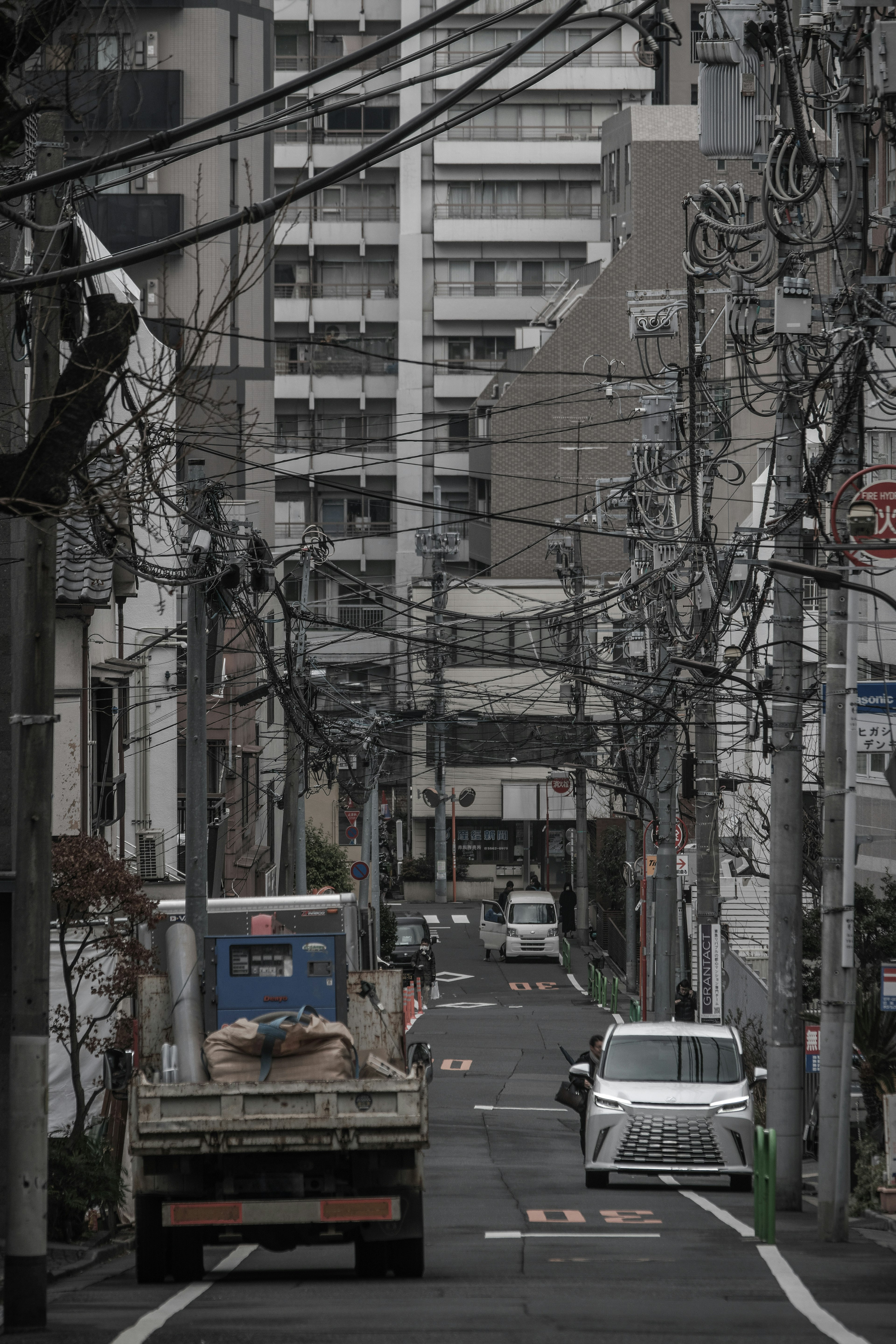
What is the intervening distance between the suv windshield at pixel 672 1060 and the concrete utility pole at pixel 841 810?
372cm

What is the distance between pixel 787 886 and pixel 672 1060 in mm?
3251

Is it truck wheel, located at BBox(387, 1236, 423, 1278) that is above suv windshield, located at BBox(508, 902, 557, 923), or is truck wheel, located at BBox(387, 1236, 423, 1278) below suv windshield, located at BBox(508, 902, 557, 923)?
above

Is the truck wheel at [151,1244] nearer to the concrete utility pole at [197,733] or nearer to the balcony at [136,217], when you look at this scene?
the concrete utility pole at [197,733]

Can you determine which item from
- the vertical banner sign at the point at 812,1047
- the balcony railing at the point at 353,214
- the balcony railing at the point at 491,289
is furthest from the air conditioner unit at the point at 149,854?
the balcony railing at the point at 353,214

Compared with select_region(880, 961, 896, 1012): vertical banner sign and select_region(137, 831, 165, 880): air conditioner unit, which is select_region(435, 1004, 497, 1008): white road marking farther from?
select_region(880, 961, 896, 1012): vertical banner sign

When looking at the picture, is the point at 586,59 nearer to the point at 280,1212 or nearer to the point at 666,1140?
the point at 666,1140

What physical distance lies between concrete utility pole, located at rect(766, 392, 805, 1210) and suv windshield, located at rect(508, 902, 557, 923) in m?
42.2

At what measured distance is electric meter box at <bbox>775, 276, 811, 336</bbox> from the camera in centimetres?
1728

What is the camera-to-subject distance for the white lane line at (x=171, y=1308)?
9.64 metres

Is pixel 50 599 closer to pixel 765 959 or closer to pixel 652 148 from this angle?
pixel 765 959

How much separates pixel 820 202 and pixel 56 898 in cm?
1150

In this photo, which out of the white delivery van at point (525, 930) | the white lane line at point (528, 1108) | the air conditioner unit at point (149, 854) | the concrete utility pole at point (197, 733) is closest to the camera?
the concrete utility pole at point (197, 733)

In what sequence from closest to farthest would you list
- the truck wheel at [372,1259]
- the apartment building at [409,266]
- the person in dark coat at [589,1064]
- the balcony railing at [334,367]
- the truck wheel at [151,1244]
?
the truck wheel at [151,1244], the truck wheel at [372,1259], the person in dark coat at [589,1064], the apartment building at [409,266], the balcony railing at [334,367]

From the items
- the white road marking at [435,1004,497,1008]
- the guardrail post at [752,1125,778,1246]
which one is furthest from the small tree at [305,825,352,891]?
the guardrail post at [752,1125,778,1246]
